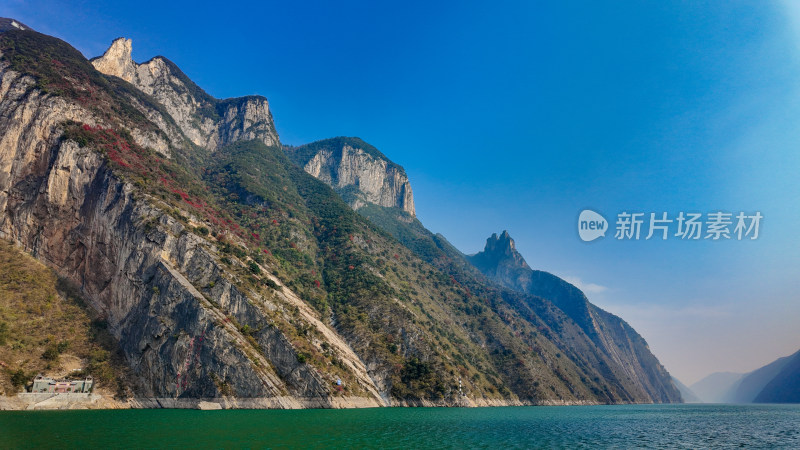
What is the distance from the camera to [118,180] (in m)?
100

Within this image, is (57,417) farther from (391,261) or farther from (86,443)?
(391,261)

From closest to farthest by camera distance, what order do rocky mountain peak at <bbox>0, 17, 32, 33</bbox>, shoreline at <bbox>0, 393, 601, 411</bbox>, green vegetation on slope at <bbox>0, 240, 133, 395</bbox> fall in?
1. shoreline at <bbox>0, 393, 601, 411</bbox>
2. green vegetation on slope at <bbox>0, 240, 133, 395</bbox>
3. rocky mountain peak at <bbox>0, 17, 32, 33</bbox>

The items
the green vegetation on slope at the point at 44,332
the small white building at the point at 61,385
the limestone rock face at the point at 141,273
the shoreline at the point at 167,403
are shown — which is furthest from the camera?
the limestone rock face at the point at 141,273

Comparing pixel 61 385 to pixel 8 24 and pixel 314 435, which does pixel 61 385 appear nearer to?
pixel 314 435

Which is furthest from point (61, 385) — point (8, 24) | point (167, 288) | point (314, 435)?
point (8, 24)

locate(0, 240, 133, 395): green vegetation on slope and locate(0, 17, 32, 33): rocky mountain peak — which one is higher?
locate(0, 17, 32, 33): rocky mountain peak

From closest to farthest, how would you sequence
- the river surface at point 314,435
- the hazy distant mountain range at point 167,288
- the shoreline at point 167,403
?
the river surface at point 314,435 → the shoreline at point 167,403 → the hazy distant mountain range at point 167,288

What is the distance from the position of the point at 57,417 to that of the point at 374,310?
9026cm

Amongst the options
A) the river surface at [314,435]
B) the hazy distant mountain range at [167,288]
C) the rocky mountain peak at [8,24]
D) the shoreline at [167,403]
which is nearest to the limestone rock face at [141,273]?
the hazy distant mountain range at [167,288]

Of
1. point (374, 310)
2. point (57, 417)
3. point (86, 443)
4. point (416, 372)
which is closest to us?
point (86, 443)

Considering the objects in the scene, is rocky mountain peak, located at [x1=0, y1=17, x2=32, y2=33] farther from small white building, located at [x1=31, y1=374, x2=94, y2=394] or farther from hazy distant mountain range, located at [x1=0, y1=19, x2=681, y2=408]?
small white building, located at [x1=31, y1=374, x2=94, y2=394]

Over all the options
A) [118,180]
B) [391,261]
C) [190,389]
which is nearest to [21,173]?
[118,180]

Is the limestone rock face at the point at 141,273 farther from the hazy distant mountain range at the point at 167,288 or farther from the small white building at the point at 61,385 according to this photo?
the small white building at the point at 61,385

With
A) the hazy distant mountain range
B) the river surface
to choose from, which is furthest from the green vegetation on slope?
the river surface
